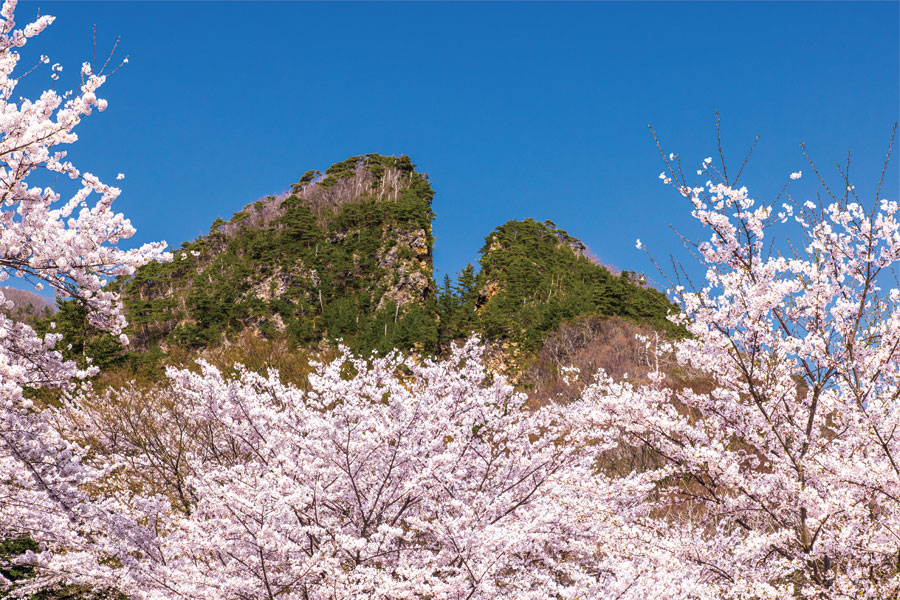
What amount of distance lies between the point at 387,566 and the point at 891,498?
4.81 metres

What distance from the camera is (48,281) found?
217 inches

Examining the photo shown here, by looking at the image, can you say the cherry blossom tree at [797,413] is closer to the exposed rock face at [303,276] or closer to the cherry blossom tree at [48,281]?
the cherry blossom tree at [48,281]

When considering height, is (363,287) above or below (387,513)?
above

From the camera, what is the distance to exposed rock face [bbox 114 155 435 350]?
44.6m

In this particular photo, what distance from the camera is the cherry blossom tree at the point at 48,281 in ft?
17.5

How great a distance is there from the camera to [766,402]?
6.50 m

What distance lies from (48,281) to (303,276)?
4439 centimetres

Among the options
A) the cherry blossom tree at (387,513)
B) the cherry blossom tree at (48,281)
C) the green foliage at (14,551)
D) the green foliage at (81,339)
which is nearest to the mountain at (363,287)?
the green foliage at (81,339)

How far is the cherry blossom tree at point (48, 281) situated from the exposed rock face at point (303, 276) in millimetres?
31834

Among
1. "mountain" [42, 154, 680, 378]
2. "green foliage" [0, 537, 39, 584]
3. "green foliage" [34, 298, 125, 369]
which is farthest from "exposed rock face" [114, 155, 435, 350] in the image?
"green foliage" [0, 537, 39, 584]

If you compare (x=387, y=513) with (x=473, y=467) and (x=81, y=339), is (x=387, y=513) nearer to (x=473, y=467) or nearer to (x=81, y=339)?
(x=473, y=467)

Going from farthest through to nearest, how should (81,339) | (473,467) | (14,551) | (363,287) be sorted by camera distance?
(363,287), (81,339), (14,551), (473,467)

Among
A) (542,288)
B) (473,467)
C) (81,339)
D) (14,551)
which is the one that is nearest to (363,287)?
(542,288)

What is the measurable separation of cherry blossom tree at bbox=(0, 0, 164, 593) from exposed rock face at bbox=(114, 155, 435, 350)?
3183cm
